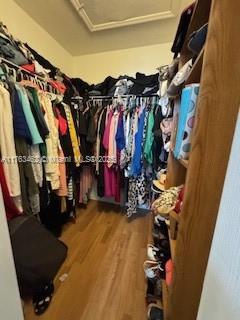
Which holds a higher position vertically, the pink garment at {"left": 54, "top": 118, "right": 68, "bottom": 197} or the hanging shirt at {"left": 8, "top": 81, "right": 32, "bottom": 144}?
the hanging shirt at {"left": 8, "top": 81, "right": 32, "bottom": 144}

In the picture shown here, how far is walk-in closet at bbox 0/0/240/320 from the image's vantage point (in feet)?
1.74

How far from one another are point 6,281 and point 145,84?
79.0 inches

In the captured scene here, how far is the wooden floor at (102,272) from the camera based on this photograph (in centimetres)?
118

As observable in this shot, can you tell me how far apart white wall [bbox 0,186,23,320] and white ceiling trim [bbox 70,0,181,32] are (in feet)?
5.66

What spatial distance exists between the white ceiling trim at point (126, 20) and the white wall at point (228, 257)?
174cm

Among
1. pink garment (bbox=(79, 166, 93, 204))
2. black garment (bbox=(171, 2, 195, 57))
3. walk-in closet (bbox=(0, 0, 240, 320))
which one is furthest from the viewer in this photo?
pink garment (bbox=(79, 166, 93, 204))

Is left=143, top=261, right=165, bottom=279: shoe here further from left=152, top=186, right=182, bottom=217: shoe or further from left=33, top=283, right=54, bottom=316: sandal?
left=33, top=283, right=54, bottom=316: sandal

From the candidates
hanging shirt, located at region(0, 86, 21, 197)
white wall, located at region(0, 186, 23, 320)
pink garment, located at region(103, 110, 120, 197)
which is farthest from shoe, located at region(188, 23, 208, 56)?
pink garment, located at region(103, 110, 120, 197)

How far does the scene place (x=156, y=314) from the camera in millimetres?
982

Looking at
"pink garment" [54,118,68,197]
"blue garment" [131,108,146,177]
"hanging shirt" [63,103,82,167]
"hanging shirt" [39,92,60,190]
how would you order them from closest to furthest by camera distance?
"hanging shirt" [39,92,60,190], "pink garment" [54,118,68,197], "hanging shirt" [63,103,82,167], "blue garment" [131,108,146,177]

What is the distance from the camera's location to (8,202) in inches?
46.1

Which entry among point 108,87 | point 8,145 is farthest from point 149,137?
point 8,145

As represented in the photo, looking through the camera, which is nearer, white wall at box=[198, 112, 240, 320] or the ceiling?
white wall at box=[198, 112, 240, 320]

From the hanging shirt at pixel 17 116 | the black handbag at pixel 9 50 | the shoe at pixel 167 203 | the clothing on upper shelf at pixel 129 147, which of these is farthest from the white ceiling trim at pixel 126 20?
the shoe at pixel 167 203
